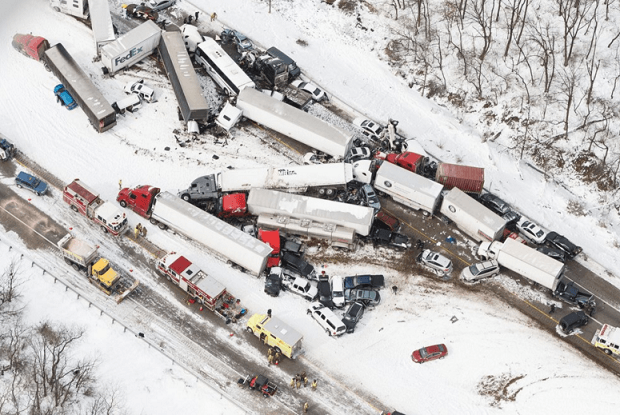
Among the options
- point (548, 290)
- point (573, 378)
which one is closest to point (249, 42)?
point (548, 290)

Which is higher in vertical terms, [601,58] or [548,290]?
[601,58]

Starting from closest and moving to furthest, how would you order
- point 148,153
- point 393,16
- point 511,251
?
point 511,251 < point 148,153 < point 393,16

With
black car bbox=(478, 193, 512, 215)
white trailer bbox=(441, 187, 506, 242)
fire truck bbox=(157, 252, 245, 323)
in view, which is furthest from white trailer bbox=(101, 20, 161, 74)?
black car bbox=(478, 193, 512, 215)

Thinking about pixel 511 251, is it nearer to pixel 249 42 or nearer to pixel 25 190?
pixel 249 42

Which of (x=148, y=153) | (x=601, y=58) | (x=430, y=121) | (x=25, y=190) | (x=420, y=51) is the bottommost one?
(x=25, y=190)

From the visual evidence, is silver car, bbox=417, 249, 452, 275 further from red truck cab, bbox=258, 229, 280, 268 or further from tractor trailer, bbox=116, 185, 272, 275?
tractor trailer, bbox=116, 185, 272, 275

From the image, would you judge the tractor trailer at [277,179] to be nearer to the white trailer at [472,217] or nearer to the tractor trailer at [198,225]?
the tractor trailer at [198,225]
